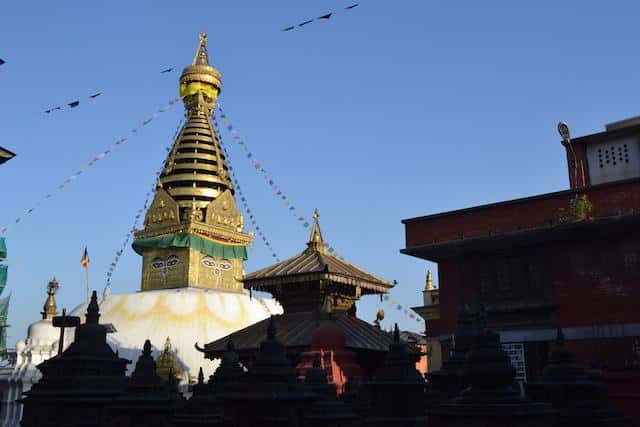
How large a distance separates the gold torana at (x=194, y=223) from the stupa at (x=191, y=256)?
6 cm

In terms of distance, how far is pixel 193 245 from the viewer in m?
39.1

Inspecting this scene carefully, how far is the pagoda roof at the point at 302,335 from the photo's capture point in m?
18.7

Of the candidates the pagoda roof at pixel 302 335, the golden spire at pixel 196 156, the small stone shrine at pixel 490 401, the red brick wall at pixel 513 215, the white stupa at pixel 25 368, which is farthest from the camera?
the golden spire at pixel 196 156

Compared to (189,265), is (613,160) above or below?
below

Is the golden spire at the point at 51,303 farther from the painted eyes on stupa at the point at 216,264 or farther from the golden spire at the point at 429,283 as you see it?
the golden spire at the point at 429,283

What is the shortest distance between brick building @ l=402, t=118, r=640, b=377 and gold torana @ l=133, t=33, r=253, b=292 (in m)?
22.3

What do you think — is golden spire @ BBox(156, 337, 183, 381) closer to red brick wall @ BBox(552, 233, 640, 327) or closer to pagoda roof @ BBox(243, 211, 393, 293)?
pagoda roof @ BBox(243, 211, 393, 293)

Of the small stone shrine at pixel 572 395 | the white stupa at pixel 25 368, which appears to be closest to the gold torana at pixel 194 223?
the white stupa at pixel 25 368

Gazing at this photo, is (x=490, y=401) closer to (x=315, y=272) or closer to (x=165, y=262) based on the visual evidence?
(x=315, y=272)

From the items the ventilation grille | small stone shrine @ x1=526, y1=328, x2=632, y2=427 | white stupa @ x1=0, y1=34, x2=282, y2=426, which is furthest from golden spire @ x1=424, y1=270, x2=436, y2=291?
small stone shrine @ x1=526, y1=328, x2=632, y2=427

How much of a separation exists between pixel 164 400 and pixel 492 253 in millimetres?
10713

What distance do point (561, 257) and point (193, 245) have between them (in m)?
26.4

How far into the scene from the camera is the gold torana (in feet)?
128

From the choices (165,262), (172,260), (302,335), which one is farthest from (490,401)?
(165,262)
